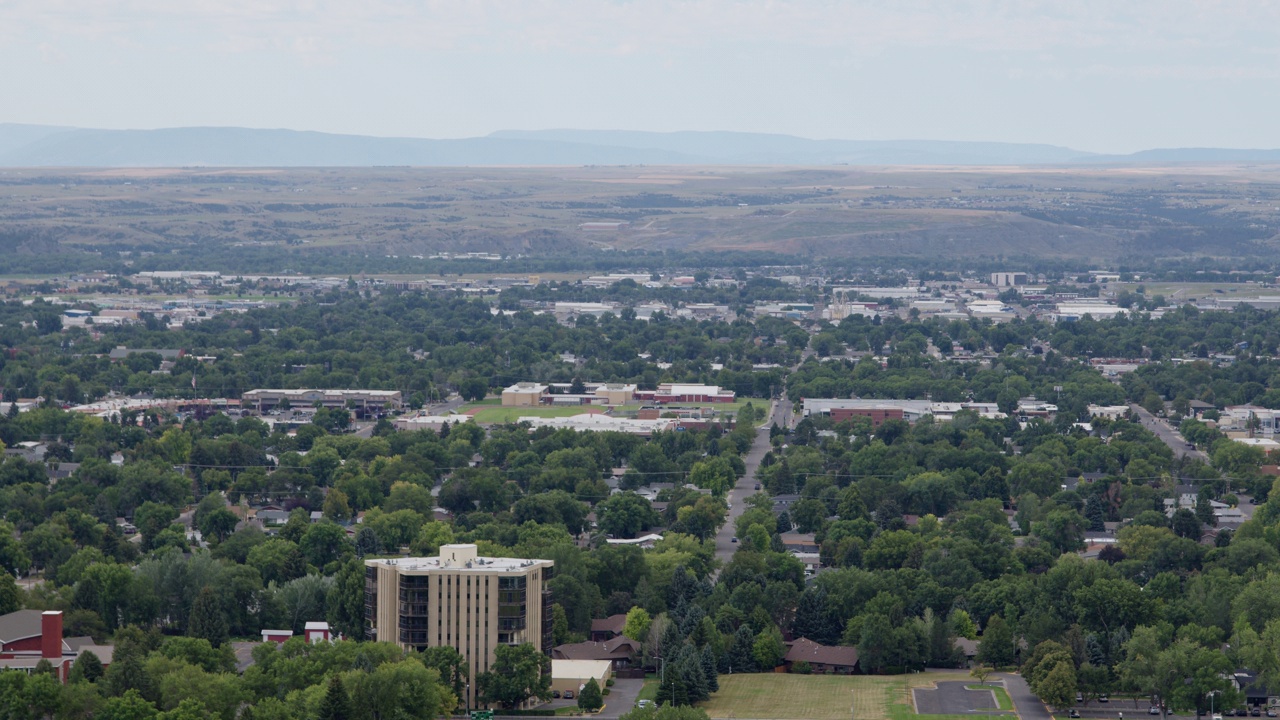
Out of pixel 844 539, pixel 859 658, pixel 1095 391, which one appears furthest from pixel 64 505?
pixel 1095 391

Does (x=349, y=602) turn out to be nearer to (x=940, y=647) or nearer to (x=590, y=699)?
(x=590, y=699)

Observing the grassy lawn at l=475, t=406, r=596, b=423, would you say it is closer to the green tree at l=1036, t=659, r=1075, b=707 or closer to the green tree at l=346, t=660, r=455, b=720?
the green tree at l=1036, t=659, r=1075, b=707

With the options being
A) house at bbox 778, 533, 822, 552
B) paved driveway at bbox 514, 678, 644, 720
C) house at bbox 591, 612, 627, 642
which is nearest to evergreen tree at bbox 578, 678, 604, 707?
paved driveway at bbox 514, 678, 644, 720

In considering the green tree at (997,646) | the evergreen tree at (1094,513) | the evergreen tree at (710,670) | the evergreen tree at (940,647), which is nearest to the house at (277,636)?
the evergreen tree at (710,670)

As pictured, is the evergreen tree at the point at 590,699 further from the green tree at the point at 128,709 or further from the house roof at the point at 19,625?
the house roof at the point at 19,625

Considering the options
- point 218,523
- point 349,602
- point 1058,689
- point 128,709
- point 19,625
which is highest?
point 128,709

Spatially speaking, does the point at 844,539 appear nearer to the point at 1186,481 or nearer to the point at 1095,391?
the point at 1186,481

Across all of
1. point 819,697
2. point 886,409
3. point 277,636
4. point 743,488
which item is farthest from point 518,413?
point 819,697
